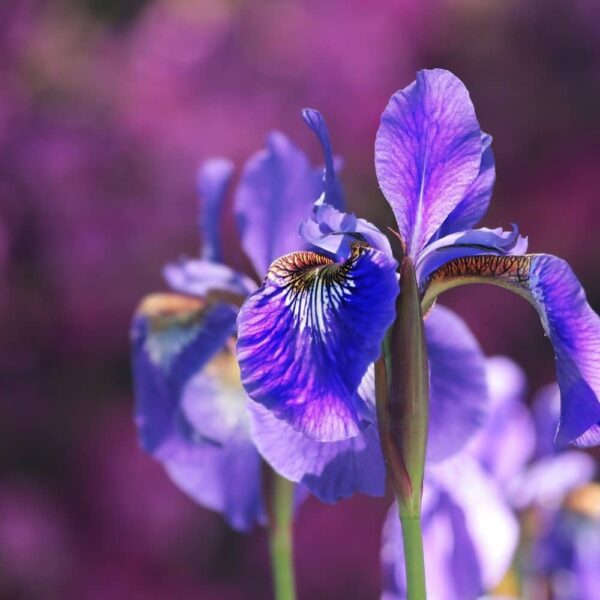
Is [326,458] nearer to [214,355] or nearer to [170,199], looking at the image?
[214,355]

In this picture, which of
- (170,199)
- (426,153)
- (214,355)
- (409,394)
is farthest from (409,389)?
(170,199)

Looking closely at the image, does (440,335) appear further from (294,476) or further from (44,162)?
(44,162)

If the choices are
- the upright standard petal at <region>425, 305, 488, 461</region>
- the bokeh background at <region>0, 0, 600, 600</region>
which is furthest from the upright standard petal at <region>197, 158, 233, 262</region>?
the bokeh background at <region>0, 0, 600, 600</region>

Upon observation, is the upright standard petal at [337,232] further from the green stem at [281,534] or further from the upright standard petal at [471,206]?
the green stem at [281,534]

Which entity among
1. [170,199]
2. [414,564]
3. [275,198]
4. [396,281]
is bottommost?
[414,564]

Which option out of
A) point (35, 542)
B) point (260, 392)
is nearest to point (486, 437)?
point (260, 392)

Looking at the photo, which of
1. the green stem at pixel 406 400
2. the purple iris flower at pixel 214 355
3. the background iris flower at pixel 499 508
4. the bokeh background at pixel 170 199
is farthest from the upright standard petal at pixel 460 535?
the bokeh background at pixel 170 199
